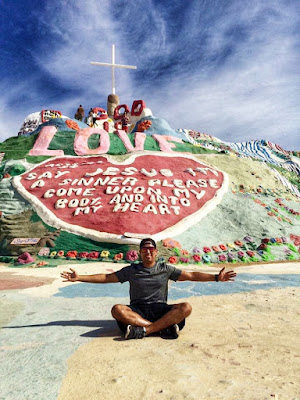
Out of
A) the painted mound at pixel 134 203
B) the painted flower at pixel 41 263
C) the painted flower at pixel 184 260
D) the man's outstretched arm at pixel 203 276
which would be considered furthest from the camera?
the painted mound at pixel 134 203

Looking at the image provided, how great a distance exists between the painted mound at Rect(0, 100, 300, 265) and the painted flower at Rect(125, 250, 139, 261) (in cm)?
4

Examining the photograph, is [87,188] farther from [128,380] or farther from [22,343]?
[128,380]

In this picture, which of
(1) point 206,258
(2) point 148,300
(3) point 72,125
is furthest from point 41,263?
(3) point 72,125

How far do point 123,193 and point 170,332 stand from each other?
10028 mm

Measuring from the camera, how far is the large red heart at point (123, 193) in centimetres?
1209

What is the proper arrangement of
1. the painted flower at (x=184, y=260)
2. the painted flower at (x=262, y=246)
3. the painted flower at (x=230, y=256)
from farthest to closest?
the painted flower at (x=262, y=246)
the painted flower at (x=230, y=256)
the painted flower at (x=184, y=260)

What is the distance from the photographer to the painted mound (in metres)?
11.6

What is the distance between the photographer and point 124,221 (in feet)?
39.2

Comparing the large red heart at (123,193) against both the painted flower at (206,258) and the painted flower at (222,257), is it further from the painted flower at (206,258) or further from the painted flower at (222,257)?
the painted flower at (222,257)

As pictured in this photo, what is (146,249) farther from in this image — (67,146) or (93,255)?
(67,146)

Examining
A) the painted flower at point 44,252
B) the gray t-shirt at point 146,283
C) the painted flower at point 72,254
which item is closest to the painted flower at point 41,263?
the painted flower at point 44,252

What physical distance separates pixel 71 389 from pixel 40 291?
176 inches

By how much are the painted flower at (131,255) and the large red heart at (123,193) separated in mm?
503

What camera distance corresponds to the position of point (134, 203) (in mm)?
12867
